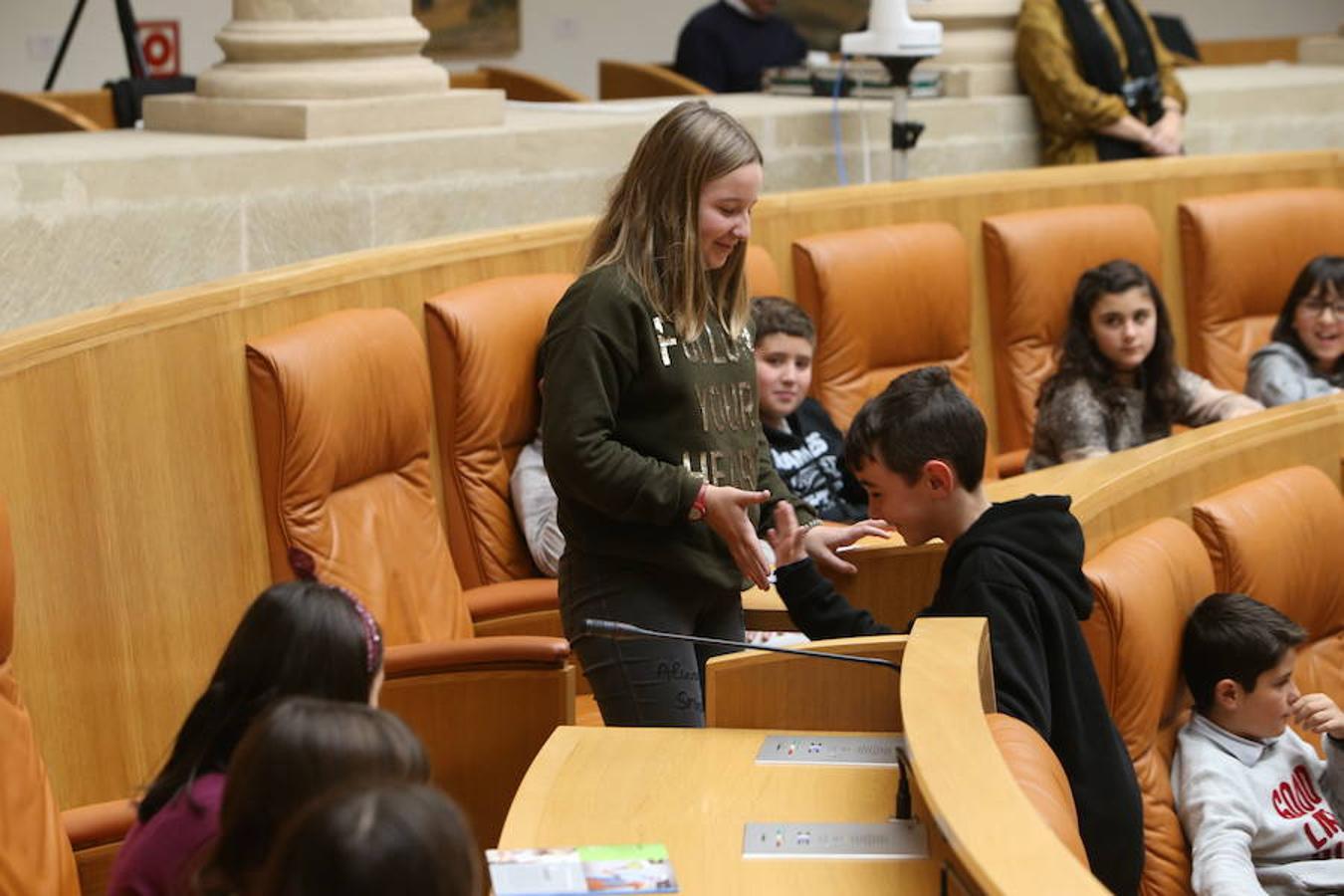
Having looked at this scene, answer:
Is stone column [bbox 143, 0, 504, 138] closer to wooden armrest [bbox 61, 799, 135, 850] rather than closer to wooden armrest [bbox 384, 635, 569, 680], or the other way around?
wooden armrest [bbox 384, 635, 569, 680]

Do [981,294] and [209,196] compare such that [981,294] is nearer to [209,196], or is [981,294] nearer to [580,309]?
[209,196]

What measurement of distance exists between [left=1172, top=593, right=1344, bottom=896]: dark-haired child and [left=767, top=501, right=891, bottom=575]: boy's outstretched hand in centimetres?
68

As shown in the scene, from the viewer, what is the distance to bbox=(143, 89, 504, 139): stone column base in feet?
15.7

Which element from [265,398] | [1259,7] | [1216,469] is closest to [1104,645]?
[1216,469]

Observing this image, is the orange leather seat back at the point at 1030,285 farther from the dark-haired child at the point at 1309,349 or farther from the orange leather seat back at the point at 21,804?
the orange leather seat back at the point at 21,804

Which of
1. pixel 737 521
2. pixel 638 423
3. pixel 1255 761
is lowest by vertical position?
pixel 1255 761

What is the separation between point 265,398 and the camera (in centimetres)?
359

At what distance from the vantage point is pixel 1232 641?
11.3 feet

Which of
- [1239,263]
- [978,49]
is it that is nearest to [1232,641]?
[1239,263]

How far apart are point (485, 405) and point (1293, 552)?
1587 millimetres

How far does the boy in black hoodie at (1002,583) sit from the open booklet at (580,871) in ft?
2.11

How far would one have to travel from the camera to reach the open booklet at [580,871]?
2078 millimetres

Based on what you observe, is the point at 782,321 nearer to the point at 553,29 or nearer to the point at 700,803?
the point at 700,803

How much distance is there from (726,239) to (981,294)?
9.71ft
